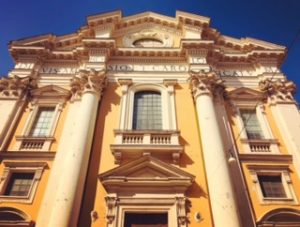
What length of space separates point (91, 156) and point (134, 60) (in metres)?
7.46

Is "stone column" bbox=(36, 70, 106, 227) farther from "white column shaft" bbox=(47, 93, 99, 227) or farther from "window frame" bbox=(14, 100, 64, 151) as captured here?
"window frame" bbox=(14, 100, 64, 151)

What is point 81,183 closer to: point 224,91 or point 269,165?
point 269,165

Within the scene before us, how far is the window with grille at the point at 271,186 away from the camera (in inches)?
516

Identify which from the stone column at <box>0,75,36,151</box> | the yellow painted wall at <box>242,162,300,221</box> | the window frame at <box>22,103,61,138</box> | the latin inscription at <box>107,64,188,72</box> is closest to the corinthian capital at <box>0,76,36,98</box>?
the stone column at <box>0,75,36,151</box>

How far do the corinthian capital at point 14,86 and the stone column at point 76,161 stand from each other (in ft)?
8.70

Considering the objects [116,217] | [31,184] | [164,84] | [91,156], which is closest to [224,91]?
[164,84]

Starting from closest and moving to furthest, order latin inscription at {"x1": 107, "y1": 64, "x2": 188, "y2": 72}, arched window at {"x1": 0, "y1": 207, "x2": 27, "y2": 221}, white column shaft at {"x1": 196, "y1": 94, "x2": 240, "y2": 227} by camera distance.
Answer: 1. white column shaft at {"x1": 196, "y1": 94, "x2": 240, "y2": 227}
2. arched window at {"x1": 0, "y1": 207, "x2": 27, "y2": 221}
3. latin inscription at {"x1": 107, "y1": 64, "x2": 188, "y2": 72}

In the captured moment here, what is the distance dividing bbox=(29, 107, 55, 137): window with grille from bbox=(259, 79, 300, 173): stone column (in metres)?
11.9

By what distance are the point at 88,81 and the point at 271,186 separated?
10.4 meters

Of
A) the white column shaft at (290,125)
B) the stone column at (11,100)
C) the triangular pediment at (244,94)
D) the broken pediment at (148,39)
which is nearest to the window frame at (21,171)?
the stone column at (11,100)

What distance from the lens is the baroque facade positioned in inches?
475

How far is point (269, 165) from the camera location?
45.4 ft

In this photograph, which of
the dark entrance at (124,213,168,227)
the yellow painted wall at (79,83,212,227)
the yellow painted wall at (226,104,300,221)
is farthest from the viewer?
the yellow painted wall at (226,104,300,221)

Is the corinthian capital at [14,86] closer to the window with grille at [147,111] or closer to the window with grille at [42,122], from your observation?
the window with grille at [42,122]
